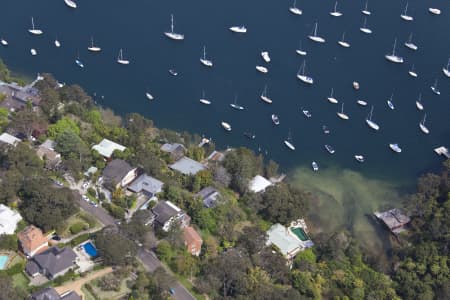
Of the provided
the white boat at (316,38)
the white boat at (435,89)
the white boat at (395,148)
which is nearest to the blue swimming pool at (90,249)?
the white boat at (395,148)

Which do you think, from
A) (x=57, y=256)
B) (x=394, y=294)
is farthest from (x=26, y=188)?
(x=394, y=294)

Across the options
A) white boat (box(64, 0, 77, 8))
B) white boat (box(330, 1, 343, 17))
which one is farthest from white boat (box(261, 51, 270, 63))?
white boat (box(64, 0, 77, 8))

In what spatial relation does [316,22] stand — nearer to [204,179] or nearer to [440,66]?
[440,66]

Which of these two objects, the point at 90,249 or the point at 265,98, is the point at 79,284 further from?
the point at 265,98

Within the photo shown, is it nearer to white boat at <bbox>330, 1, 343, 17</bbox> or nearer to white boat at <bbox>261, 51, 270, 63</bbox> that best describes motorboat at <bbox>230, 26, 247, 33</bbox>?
white boat at <bbox>261, 51, 270, 63</bbox>

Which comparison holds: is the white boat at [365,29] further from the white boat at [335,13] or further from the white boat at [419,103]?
the white boat at [419,103]

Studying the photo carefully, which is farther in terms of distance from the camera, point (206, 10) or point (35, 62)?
point (206, 10)
